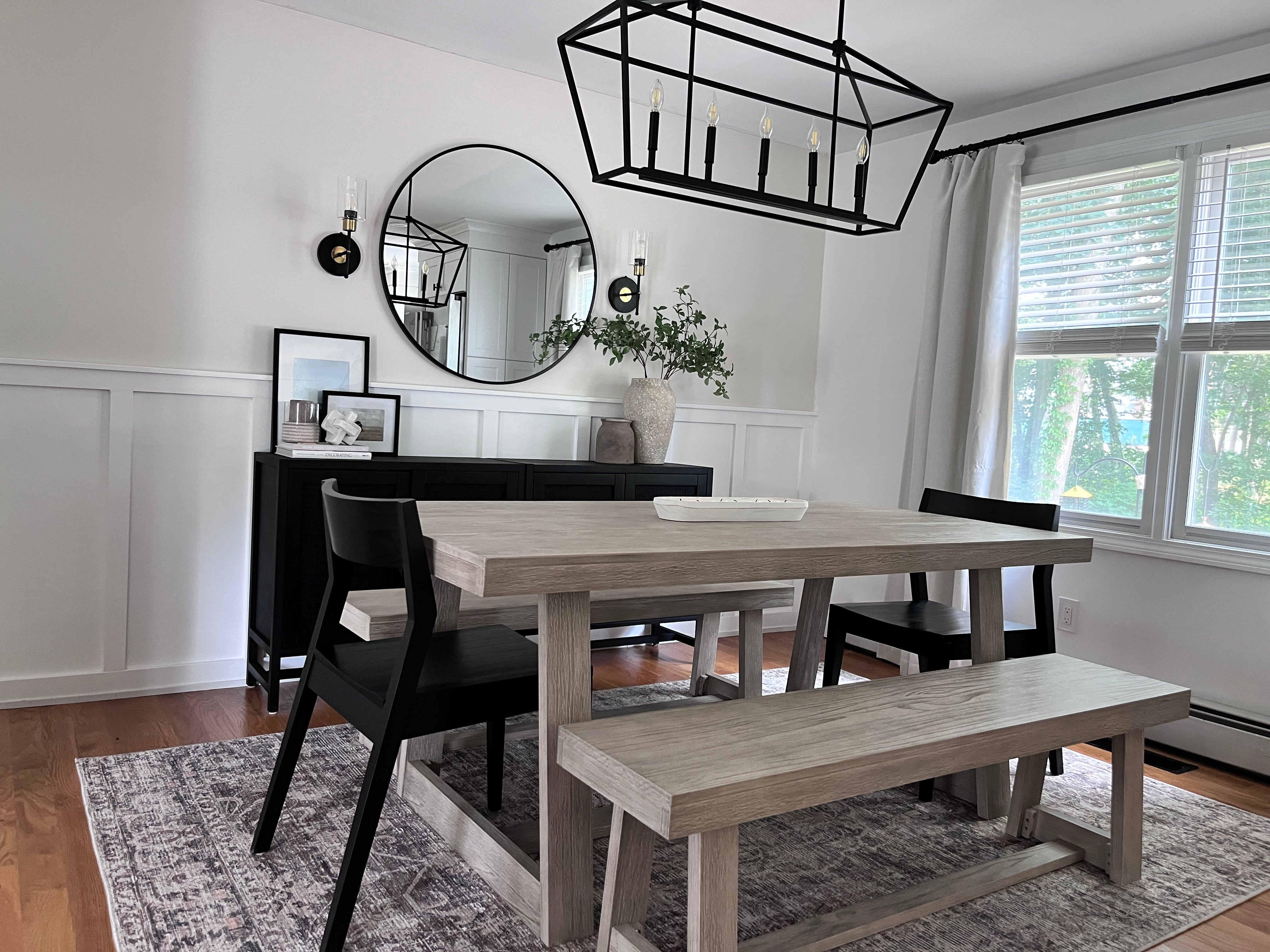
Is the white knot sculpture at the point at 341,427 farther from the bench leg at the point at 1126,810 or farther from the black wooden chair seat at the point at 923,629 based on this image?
the bench leg at the point at 1126,810

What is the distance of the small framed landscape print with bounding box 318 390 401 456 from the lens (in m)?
3.43

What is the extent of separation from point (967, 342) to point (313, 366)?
2653 mm

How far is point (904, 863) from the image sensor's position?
7.38ft

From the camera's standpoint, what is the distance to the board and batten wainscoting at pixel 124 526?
9.87ft

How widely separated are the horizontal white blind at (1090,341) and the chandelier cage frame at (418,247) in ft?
7.61

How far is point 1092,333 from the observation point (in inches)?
144

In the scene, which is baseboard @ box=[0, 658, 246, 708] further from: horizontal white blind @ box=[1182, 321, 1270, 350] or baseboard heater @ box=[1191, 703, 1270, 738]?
horizontal white blind @ box=[1182, 321, 1270, 350]

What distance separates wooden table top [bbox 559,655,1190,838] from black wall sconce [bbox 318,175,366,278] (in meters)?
2.35

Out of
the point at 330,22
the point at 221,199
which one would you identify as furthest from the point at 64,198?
the point at 330,22

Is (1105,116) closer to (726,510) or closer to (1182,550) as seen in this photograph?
(1182,550)

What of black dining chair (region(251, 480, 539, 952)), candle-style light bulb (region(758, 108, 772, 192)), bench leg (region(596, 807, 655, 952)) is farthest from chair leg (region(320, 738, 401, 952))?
candle-style light bulb (region(758, 108, 772, 192))

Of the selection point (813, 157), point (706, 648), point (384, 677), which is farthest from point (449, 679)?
point (706, 648)

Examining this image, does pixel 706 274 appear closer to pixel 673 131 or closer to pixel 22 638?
pixel 673 131

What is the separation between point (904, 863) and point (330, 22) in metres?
3.33
